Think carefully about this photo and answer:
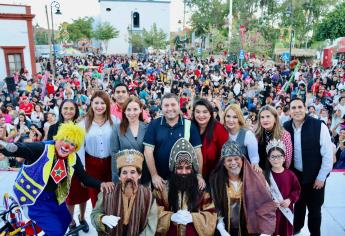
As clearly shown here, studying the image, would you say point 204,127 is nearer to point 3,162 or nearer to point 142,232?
point 142,232

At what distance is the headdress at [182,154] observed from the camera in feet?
9.76

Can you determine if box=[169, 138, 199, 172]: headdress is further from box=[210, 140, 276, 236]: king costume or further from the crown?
the crown

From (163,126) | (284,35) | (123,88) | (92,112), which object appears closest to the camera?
(163,126)

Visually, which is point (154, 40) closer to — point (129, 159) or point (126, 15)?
point (126, 15)

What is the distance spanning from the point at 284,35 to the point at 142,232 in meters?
41.8

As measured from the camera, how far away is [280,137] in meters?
3.39

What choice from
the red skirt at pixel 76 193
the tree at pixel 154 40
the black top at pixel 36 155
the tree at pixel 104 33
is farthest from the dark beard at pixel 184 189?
the tree at pixel 104 33

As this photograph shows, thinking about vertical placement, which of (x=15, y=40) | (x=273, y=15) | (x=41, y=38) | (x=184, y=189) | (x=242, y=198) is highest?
(x=273, y=15)

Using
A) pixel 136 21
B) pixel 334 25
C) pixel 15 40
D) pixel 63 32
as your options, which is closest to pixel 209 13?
pixel 136 21

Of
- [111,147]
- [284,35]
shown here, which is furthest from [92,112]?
[284,35]

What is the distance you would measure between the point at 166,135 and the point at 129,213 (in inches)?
32.8

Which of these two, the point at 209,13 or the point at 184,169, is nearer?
the point at 184,169

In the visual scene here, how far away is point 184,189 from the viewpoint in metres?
2.97

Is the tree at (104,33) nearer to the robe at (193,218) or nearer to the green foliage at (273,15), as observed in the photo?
the green foliage at (273,15)
